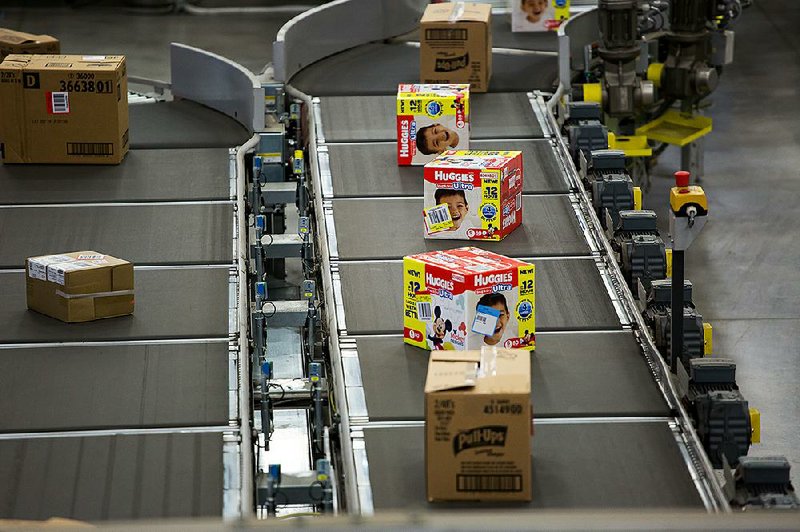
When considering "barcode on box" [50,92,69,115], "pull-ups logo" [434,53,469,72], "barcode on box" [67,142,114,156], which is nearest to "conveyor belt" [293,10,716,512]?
"pull-ups logo" [434,53,469,72]

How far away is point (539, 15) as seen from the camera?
9.88 meters

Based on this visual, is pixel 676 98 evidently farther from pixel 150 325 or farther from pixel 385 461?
pixel 385 461

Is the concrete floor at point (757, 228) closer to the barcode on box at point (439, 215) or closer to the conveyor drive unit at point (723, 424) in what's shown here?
the barcode on box at point (439, 215)

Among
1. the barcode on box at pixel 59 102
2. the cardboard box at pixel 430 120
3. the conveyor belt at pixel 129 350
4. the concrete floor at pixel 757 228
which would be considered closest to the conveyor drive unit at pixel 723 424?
the conveyor belt at pixel 129 350

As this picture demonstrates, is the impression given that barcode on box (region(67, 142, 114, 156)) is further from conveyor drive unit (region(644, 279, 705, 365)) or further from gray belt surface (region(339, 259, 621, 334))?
conveyor drive unit (region(644, 279, 705, 365))

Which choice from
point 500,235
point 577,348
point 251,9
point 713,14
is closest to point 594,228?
point 500,235

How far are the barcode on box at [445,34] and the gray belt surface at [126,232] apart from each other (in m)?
1.94

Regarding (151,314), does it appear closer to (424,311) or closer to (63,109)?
(424,311)

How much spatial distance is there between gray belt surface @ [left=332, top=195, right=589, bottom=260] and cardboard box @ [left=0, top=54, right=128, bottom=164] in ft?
4.54

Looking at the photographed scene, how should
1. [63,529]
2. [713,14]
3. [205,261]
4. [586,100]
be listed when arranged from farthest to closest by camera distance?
1. [713,14]
2. [586,100]
3. [205,261]
4. [63,529]

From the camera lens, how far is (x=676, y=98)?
10.0m

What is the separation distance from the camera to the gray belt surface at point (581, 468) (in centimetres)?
414

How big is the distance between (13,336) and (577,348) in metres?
2.16

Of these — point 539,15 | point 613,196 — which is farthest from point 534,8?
point 613,196
